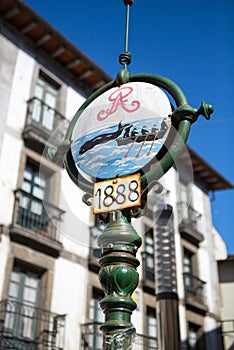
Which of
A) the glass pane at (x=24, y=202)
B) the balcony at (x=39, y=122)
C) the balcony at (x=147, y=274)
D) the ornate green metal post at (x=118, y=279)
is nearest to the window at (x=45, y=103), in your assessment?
the balcony at (x=39, y=122)

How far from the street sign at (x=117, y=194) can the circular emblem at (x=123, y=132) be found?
0.18 feet

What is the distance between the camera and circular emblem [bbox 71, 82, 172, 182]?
101 inches

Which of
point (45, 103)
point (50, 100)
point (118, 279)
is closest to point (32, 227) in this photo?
point (45, 103)

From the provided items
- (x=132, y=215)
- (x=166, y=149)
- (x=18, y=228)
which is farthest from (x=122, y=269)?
(x=18, y=228)

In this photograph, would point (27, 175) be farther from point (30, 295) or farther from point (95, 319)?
point (95, 319)

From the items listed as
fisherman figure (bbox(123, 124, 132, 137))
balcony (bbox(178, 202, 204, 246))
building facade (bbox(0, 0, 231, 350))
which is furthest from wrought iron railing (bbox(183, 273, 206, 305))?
fisherman figure (bbox(123, 124, 132, 137))

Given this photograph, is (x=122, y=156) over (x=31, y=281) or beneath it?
beneath

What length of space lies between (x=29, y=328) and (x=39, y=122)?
553 cm

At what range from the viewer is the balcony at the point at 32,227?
1094 centimetres

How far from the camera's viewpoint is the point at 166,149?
8.29 feet

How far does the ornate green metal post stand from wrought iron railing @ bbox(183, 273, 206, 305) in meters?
14.9

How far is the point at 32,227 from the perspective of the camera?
11500 millimetres

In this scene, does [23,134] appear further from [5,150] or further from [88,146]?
[88,146]

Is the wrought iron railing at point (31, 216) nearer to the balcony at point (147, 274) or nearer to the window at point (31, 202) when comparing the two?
the window at point (31, 202)
